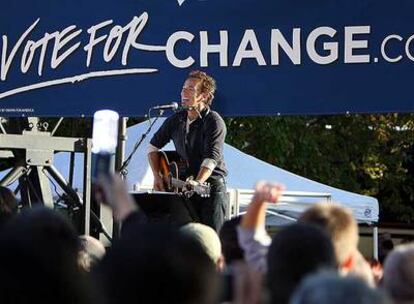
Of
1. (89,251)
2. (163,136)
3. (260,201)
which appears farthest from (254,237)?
(163,136)

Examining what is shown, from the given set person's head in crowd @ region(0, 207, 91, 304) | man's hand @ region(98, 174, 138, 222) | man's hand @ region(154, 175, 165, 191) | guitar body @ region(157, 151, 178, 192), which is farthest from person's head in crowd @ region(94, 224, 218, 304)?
man's hand @ region(154, 175, 165, 191)

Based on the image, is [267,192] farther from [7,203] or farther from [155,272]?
[7,203]

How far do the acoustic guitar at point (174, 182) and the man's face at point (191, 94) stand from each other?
45 centimetres

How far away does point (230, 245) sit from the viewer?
3537mm

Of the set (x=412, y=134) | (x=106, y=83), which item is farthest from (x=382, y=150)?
(x=106, y=83)

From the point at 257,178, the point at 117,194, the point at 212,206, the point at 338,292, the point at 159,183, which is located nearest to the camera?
the point at 338,292

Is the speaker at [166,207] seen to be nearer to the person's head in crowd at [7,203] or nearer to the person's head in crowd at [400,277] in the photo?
the person's head in crowd at [7,203]

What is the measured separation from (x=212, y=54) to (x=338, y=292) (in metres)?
5.47

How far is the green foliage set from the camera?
50.8ft

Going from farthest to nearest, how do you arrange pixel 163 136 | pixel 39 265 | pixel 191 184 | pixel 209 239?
1. pixel 163 136
2. pixel 191 184
3. pixel 209 239
4. pixel 39 265

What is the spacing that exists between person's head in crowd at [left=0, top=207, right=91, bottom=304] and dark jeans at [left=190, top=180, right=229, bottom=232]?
406 cm

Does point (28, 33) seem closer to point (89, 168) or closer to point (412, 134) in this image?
point (89, 168)

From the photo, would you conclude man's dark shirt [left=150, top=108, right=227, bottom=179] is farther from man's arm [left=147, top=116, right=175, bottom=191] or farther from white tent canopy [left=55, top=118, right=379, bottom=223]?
white tent canopy [left=55, top=118, right=379, bottom=223]

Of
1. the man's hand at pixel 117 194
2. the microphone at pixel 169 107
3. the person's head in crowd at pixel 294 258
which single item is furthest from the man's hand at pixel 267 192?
the microphone at pixel 169 107
